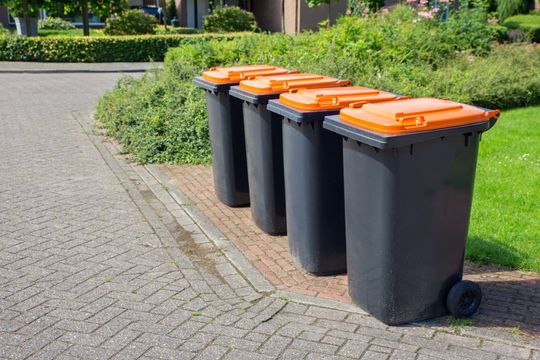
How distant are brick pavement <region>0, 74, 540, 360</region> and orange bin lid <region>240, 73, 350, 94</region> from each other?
50.4 inches

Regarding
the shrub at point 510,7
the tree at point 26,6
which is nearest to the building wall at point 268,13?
the shrub at point 510,7

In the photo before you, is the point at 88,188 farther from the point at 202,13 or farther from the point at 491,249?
the point at 202,13

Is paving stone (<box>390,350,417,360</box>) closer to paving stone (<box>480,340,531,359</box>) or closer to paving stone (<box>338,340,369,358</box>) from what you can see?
paving stone (<box>338,340,369,358</box>)

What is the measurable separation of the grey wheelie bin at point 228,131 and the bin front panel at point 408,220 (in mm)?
2333

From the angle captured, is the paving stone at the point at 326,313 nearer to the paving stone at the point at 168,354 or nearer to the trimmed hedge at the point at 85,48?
the paving stone at the point at 168,354

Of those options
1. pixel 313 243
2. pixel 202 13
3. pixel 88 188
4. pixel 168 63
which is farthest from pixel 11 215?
pixel 202 13

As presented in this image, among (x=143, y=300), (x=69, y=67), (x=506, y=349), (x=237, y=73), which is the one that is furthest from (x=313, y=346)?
(x=69, y=67)

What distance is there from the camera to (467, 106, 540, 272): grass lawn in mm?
5066

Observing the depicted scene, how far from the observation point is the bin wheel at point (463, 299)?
13.2 ft

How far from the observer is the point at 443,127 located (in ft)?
12.3

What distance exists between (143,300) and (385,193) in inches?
67.9

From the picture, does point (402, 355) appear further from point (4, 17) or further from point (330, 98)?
point (4, 17)

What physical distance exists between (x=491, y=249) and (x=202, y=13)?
118 feet

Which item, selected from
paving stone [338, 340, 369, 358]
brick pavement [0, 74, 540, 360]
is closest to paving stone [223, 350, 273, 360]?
brick pavement [0, 74, 540, 360]
